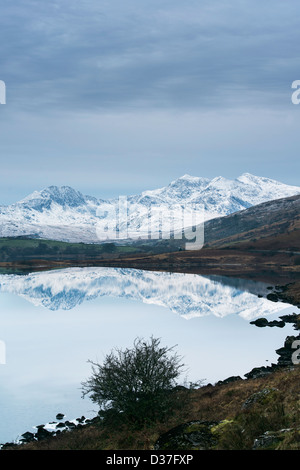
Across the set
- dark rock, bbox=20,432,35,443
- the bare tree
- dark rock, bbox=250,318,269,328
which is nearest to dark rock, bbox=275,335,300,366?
dark rock, bbox=250,318,269,328

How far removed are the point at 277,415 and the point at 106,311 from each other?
82.0m

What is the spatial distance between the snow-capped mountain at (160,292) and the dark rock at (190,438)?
228ft

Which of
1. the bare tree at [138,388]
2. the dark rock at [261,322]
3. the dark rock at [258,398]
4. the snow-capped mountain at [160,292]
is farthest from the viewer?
the snow-capped mountain at [160,292]

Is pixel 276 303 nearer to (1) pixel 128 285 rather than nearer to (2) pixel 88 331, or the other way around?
→ (2) pixel 88 331

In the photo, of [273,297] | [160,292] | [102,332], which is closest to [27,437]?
[102,332]

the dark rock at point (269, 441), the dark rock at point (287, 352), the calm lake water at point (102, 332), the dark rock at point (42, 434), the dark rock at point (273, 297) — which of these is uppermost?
the dark rock at point (269, 441)

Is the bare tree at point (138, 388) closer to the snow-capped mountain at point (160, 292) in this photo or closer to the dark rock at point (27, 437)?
the dark rock at point (27, 437)

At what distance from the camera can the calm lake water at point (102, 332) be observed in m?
41.5

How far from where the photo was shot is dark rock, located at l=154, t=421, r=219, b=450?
56.7 feet

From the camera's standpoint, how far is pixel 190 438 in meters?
17.8

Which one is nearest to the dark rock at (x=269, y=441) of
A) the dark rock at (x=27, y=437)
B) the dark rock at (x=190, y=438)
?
the dark rock at (x=190, y=438)

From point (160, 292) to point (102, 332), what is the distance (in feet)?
200

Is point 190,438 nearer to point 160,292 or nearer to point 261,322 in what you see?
point 261,322
